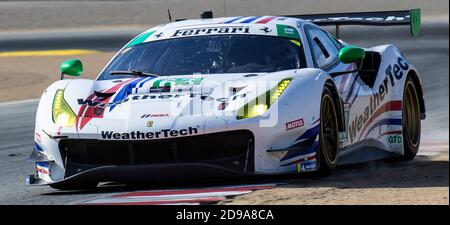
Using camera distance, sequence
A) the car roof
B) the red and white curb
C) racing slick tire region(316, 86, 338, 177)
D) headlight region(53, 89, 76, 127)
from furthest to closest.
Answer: the car roof → racing slick tire region(316, 86, 338, 177) → headlight region(53, 89, 76, 127) → the red and white curb

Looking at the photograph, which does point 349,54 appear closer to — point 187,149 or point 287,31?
point 287,31

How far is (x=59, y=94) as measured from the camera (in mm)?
7465

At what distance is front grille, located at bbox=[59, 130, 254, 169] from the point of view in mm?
6938

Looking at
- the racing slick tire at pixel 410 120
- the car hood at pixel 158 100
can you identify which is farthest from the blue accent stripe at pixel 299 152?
the racing slick tire at pixel 410 120

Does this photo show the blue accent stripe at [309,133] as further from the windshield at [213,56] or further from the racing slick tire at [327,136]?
the windshield at [213,56]

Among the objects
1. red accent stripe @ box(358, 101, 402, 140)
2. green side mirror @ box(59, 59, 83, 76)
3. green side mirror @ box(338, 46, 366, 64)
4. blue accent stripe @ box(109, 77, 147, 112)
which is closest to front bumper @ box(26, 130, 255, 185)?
blue accent stripe @ box(109, 77, 147, 112)

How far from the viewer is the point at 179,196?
22.2ft

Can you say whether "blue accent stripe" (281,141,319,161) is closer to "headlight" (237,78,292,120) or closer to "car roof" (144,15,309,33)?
"headlight" (237,78,292,120)

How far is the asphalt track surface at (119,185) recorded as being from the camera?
7262mm

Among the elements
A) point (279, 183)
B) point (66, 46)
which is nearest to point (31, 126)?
point (279, 183)

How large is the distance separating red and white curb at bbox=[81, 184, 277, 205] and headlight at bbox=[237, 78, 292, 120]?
46cm

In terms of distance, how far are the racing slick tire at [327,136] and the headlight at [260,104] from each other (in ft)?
Result: 1.19
